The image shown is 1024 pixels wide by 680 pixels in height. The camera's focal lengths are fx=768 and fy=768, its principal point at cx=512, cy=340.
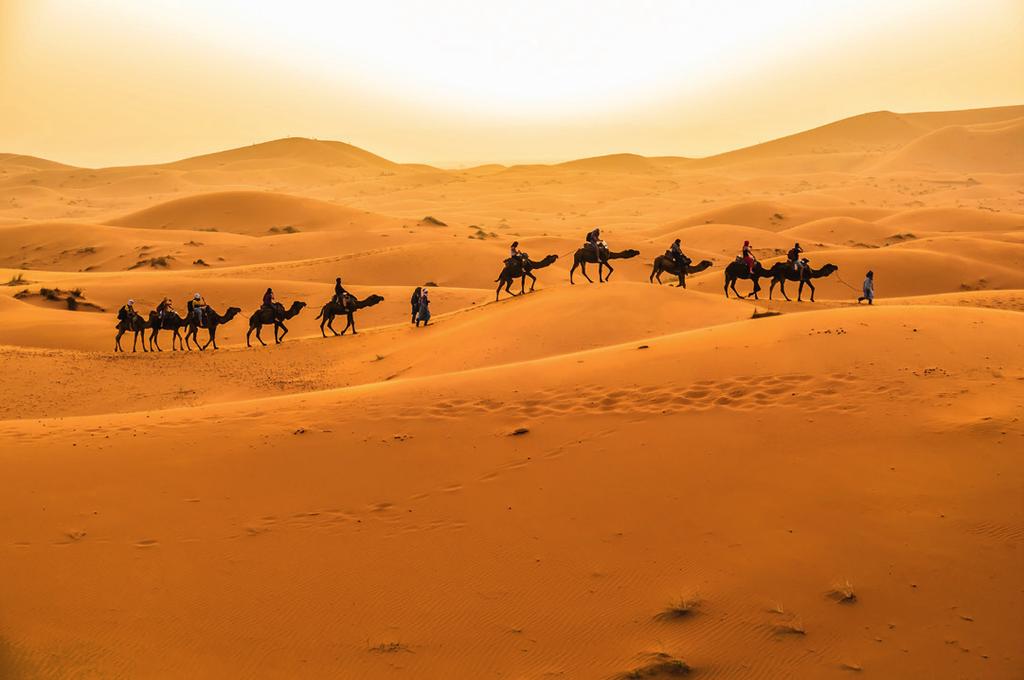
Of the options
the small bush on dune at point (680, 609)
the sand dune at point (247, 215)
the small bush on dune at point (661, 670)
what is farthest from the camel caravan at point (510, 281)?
the sand dune at point (247, 215)

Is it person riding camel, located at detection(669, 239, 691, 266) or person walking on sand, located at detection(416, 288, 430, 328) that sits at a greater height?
person riding camel, located at detection(669, 239, 691, 266)

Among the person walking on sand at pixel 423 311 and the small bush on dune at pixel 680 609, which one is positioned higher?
the person walking on sand at pixel 423 311

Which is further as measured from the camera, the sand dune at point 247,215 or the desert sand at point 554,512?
the sand dune at point 247,215

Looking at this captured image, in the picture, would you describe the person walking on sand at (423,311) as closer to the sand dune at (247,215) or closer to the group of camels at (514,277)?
the group of camels at (514,277)

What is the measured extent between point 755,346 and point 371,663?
321 inches

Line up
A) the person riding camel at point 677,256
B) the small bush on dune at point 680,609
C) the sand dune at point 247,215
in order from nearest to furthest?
the small bush on dune at point 680,609 < the person riding camel at point 677,256 < the sand dune at point 247,215

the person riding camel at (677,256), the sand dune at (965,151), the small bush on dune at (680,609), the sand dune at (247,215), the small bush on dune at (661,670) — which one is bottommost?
the small bush on dune at (661,670)

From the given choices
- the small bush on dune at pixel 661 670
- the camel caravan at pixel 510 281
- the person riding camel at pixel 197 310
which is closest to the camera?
the small bush on dune at pixel 661 670

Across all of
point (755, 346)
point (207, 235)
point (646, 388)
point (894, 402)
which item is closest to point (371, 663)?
point (646, 388)

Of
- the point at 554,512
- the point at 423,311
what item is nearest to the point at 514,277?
the point at 423,311

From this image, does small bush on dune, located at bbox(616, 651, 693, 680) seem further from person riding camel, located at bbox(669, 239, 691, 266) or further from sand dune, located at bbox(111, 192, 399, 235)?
sand dune, located at bbox(111, 192, 399, 235)

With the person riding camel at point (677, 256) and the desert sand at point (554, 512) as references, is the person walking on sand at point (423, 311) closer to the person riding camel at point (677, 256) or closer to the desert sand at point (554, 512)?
the desert sand at point (554, 512)

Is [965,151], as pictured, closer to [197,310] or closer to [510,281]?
[510,281]

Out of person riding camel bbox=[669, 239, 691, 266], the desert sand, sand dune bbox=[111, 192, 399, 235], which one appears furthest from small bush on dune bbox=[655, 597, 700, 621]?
sand dune bbox=[111, 192, 399, 235]
